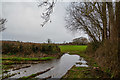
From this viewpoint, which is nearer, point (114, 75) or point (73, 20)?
point (114, 75)

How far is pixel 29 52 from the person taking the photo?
39.1 ft

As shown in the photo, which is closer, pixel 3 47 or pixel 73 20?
pixel 3 47

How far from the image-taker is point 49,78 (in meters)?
4.21

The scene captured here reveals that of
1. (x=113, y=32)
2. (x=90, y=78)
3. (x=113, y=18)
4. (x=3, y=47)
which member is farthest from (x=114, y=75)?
(x=3, y=47)

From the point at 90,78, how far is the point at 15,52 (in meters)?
10.8

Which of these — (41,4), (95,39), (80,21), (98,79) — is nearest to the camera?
(98,79)

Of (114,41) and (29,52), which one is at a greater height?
(114,41)

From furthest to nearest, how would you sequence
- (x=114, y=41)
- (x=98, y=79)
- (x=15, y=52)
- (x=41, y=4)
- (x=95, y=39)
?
(x=95, y=39) < (x=15, y=52) < (x=41, y=4) < (x=114, y=41) < (x=98, y=79)

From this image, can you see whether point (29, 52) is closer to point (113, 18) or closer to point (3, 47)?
point (3, 47)

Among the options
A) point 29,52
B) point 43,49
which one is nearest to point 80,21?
point 43,49

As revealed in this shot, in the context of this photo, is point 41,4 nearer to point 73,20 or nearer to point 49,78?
point 49,78

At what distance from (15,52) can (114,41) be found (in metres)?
11.7

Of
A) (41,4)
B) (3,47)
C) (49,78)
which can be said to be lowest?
(49,78)

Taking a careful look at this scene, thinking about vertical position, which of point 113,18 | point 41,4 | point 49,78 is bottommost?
point 49,78
